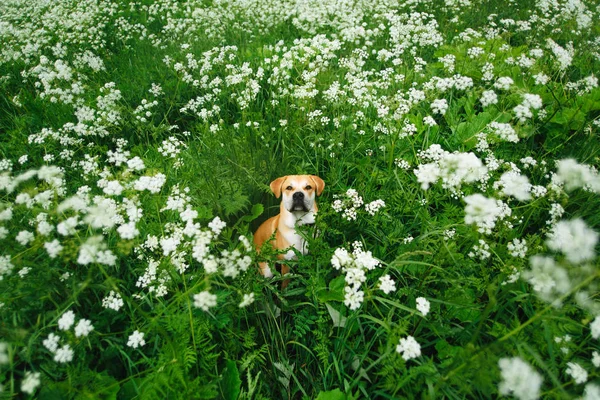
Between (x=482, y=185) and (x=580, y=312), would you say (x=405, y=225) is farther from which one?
(x=580, y=312)

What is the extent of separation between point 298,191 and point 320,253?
0.55 m

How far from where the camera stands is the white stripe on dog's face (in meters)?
2.79

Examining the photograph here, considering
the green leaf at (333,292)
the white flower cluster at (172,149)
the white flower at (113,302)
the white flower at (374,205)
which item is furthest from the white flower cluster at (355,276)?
the white flower cluster at (172,149)

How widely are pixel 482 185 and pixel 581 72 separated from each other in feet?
11.1

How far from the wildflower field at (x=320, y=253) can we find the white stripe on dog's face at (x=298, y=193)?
0.75ft

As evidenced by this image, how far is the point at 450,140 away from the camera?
3941 millimetres

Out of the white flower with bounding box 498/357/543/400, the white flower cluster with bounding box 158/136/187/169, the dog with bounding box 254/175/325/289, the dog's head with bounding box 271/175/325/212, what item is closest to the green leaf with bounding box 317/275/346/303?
the dog with bounding box 254/175/325/289

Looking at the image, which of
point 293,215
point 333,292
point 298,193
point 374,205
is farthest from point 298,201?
point 333,292

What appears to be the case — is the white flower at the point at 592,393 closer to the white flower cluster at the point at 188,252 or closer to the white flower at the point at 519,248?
the white flower at the point at 519,248

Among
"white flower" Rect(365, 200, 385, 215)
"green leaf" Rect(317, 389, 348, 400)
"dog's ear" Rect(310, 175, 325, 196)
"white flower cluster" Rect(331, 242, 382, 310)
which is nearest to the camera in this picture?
"white flower cluster" Rect(331, 242, 382, 310)

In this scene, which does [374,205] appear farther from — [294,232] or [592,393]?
[592,393]

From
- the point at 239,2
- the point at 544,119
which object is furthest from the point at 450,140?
the point at 239,2

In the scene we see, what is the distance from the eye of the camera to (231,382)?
6.96 feet

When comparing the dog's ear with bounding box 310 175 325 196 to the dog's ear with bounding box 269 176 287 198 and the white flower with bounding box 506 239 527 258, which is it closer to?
the dog's ear with bounding box 269 176 287 198
